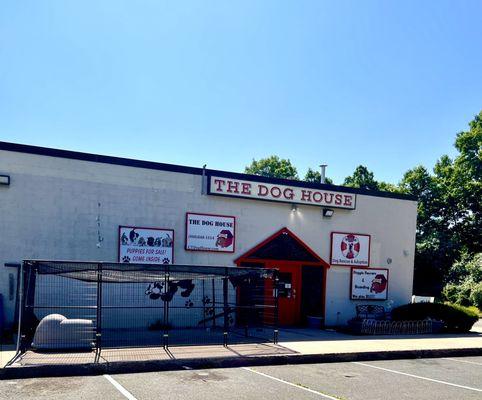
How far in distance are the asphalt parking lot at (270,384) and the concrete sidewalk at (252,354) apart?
0.29 meters

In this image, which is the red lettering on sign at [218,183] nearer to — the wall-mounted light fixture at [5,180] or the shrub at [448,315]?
the wall-mounted light fixture at [5,180]

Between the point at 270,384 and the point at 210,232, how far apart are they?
28.0 ft

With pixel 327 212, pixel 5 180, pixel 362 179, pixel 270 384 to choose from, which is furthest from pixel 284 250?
pixel 362 179

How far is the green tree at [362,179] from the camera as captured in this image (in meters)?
53.8

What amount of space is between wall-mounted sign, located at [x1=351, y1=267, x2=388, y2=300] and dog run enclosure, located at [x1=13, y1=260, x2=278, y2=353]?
3.61 meters

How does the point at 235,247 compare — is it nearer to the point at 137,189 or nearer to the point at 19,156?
the point at 137,189

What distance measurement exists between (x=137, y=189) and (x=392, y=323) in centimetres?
930

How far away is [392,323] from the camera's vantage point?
18438 millimetres

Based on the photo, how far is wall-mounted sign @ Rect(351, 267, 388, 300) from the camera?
68.3ft

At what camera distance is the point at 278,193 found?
1931 centimetres

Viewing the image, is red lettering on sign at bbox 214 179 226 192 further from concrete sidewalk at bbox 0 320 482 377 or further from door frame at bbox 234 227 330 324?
concrete sidewalk at bbox 0 320 482 377

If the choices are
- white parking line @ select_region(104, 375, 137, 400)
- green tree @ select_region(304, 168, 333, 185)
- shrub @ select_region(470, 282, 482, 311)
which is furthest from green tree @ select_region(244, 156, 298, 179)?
white parking line @ select_region(104, 375, 137, 400)

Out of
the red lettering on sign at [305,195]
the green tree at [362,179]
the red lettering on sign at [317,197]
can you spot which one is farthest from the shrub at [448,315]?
the green tree at [362,179]

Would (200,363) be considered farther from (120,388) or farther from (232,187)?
(232,187)
